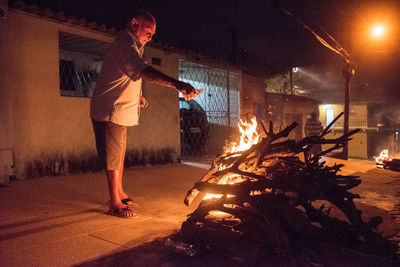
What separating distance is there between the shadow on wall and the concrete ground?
37cm

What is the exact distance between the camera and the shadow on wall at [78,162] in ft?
19.1

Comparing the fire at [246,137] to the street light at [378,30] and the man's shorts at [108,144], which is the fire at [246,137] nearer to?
the man's shorts at [108,144]


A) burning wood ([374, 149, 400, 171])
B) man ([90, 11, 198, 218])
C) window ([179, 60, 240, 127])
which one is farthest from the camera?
window ([179, 60, 240, 127])

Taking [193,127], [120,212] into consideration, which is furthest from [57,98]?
[193,127]

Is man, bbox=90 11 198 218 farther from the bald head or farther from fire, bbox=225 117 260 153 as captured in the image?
fire, bbox=225 117 260 153

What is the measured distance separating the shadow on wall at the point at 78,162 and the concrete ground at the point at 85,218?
0.37 meters

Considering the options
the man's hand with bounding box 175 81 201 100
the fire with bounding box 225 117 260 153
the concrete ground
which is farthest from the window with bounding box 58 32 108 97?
the man's hand with bounding box 175 81 201 100

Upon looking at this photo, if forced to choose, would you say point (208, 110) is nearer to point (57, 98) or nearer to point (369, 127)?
point (57, 98)

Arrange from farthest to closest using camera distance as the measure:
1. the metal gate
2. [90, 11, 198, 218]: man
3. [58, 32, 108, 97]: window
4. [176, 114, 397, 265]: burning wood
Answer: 1. the metal gate
2. [58, 32, 108, 97]: window
3. [90, 11, 198, 218]: man
4. [176, 114, 397, 265]: burning wood

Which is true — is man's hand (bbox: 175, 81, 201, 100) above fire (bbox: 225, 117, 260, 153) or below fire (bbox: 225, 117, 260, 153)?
above

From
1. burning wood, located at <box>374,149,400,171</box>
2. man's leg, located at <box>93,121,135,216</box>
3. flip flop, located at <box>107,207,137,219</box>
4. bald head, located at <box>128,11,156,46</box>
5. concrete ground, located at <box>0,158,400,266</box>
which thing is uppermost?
bald head, located at <box>128,11,156,46</box>

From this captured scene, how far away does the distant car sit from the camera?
11.5m

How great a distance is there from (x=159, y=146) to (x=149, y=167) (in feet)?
2.56

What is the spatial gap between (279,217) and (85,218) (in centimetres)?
198
